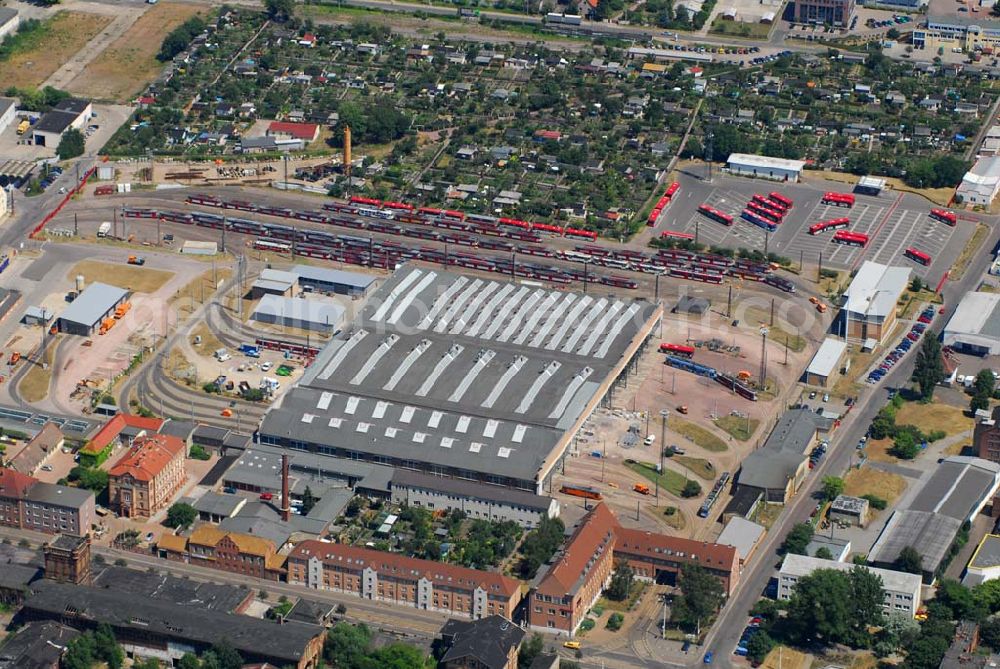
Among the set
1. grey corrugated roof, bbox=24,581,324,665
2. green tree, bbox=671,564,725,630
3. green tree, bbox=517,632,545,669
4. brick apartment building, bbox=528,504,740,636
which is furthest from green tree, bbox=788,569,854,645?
grey corrugated roof, bbox=24,581,324,665

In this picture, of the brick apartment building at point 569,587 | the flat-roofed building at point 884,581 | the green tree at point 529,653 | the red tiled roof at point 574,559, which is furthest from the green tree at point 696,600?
the green tree at point 529,653

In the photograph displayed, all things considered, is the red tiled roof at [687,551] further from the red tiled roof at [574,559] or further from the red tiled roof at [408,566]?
the red tiled roof at [408,566]

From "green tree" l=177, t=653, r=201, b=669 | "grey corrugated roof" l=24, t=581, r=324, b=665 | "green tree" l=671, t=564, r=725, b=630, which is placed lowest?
"green tree" l=177, t=653, r=201, b=669

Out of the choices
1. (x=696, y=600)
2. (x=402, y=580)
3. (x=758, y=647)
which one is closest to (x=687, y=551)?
(x=696, y=600)

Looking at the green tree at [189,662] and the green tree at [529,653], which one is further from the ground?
the green tree at [529,653]

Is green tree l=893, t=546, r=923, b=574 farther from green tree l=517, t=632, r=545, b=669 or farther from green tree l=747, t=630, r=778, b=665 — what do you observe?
green tree l=517, t=632, r=545, b=669

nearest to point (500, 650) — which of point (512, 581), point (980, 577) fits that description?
point (512, 581)
